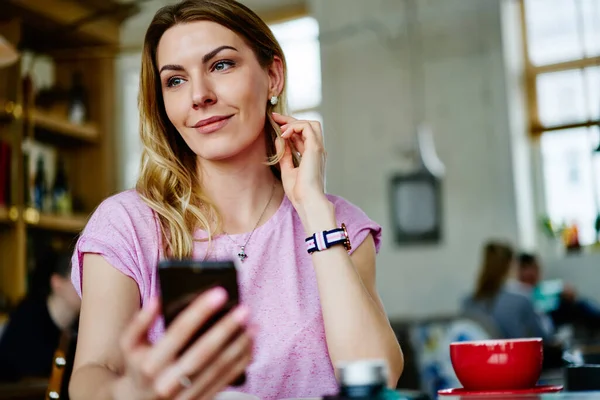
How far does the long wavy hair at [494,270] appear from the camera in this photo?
16.2 feet

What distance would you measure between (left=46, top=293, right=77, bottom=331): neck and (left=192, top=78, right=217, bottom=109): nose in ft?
6.09

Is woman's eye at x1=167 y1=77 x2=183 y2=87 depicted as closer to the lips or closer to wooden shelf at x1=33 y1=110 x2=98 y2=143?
the lips

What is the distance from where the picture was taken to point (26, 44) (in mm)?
4156

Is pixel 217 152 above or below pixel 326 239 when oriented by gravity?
above

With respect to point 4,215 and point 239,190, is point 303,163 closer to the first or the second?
point 239,190

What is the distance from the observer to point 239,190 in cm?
150

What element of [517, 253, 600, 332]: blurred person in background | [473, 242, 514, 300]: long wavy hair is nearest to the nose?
[473, 242, 514, 300]: long wavy hair

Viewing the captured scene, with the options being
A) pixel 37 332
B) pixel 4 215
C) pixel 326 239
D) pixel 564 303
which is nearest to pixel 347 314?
pixel 326 239

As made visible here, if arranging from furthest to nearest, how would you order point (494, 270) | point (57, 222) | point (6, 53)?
point (494, 270)
point (57, 222)
point (6, 53)

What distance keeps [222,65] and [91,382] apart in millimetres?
635

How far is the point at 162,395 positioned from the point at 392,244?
561 centimetres

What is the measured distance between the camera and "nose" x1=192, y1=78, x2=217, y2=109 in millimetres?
1354

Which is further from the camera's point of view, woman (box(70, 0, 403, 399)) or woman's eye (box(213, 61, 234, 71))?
woman's eye (box(213, 61, 234, 71))

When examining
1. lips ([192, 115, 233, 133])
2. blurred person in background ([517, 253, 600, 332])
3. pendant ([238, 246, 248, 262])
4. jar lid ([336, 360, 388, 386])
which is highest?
lips ([192, 115, 233, 133])
